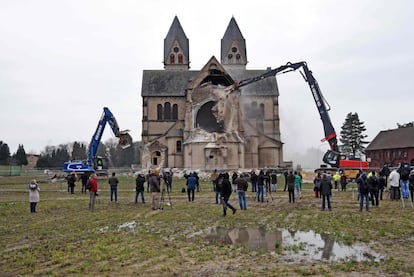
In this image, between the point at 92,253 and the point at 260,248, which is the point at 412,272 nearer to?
the point at 260,248

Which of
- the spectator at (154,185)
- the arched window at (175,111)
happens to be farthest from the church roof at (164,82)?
the spectator at (154,185)

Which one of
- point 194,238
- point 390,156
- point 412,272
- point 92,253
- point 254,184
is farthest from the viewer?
point 390,156

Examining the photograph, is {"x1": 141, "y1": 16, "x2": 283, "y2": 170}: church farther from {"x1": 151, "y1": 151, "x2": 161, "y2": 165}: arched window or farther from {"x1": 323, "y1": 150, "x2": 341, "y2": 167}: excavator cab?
{"x1": 323, "y1": 150, "x2": 341, "y2": 167}: excavator cab

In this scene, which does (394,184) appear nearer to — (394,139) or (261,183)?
(261,183)

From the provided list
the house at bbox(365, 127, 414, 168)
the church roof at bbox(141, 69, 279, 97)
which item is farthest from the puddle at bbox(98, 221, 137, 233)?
the house at bbox(365, 127, 414, 168)

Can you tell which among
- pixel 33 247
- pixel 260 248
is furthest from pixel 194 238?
pixel 33 247

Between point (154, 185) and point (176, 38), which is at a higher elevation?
point (176, 38)

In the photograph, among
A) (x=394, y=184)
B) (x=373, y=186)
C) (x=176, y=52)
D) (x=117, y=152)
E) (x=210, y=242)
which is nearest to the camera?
(x=210, y=242)

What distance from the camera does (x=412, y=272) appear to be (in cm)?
872

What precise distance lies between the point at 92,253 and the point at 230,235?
169 inches

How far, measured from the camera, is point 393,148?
70.1 metres

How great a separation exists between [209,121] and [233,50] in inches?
985

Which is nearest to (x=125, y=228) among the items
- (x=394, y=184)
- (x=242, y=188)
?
(x=242, y=188)

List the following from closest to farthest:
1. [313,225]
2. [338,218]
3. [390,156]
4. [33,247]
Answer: [33,247] → [313,225] → [338,218] → [390,156]
